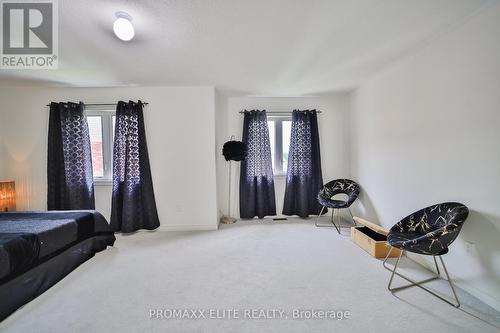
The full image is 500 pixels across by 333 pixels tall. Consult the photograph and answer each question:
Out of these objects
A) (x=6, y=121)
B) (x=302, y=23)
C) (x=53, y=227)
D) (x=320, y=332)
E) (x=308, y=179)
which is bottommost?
(x=320, y=332)

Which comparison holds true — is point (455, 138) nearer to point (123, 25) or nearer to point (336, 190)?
point (336, 190)

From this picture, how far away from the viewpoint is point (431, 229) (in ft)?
6.65

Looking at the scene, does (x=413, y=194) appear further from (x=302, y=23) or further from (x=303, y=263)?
(x=302, y=23)

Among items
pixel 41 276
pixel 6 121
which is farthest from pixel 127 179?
pixel 6 121

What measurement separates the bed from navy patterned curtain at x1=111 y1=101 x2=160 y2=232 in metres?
0.61

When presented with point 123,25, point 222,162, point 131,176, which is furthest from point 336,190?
point 123,25

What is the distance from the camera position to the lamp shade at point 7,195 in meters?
3.22

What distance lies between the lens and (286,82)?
3.32m

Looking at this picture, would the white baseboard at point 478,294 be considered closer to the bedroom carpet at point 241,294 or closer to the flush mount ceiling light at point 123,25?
the bedroom carpet at point 241,294

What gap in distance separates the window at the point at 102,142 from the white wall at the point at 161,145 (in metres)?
0.23

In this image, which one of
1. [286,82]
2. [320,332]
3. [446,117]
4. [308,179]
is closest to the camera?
[320,332]

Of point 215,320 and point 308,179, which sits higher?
point 308,179

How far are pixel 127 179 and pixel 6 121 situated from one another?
2.15 metres

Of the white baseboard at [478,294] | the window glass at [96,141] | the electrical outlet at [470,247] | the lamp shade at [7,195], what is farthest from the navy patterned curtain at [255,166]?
the lamp shade at [7,195]
